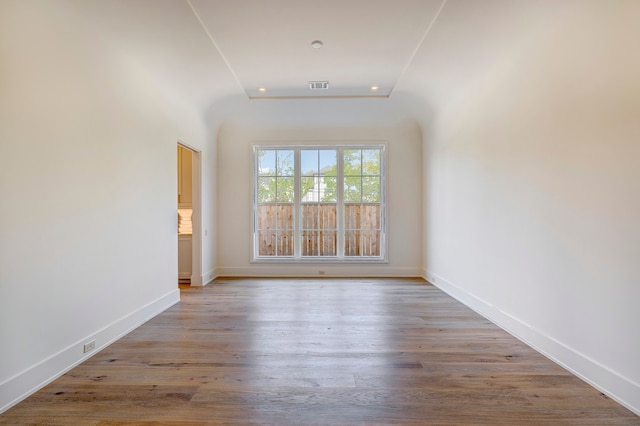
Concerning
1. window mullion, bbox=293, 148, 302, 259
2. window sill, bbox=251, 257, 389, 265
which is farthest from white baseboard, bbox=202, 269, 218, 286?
window mullion, bbox=293, 148, 302, 259

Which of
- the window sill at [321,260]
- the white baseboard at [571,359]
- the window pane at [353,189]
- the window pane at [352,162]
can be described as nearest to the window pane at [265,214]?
the window sill at [321,260]

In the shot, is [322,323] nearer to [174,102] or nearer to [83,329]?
[83,329]

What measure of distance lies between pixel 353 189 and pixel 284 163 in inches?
56.6

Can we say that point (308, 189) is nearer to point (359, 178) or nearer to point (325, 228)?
point (325, 228)

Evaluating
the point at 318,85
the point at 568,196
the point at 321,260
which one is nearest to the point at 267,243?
the point at 321,260

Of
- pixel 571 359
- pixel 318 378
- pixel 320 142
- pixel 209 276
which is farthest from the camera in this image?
pixel 320 142

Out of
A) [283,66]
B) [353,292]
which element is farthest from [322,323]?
[283,66]

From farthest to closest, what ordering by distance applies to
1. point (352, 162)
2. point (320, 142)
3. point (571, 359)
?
point (352, 162) → point (320, 142) → point (571, 359)

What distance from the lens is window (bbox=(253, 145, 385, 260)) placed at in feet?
18.8

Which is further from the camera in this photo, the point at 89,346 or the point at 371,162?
the point at 371,162

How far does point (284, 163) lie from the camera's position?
5754 mm

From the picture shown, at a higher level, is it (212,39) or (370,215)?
(212,39)

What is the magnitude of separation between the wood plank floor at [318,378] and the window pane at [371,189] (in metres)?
2.65

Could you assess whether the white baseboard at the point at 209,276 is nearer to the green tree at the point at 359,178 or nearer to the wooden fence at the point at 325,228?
the wooden fence at the point at 325,228
